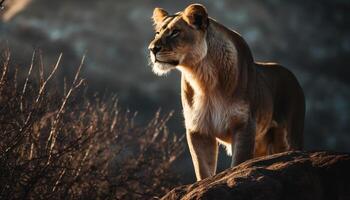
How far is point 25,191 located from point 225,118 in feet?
7.24

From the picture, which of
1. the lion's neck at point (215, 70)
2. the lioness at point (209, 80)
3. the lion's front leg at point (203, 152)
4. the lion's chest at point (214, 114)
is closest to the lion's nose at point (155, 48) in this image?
the lioness at point (209, 80)

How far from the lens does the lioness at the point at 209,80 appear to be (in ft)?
25.6

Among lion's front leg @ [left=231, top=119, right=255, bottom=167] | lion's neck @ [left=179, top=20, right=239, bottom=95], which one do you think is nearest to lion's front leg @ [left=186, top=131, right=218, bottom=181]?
lion's front leg @ [left=231, top=119, right=255, bottom=167]

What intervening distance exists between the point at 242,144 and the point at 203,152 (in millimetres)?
489

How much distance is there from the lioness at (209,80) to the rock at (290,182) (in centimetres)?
262

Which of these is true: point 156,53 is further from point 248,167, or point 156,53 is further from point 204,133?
point 248,167

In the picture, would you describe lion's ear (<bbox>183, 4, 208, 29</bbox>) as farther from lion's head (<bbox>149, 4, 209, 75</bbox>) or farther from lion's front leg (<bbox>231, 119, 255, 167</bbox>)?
lion's front leg (<bbox>231, 119, 255, 167</bbox>)

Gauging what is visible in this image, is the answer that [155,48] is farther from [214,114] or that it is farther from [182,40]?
[214,114]

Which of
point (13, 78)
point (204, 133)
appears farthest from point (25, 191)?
point (204, 133)

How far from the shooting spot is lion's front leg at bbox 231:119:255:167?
25.4 ft

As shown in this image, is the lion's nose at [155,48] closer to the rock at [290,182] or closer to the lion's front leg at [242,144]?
the lion's front leg at [242,144]

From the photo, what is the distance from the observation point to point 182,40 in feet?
25.8

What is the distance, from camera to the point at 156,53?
25.1 feet

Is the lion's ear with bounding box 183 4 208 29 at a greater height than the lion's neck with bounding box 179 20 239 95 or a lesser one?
greater
